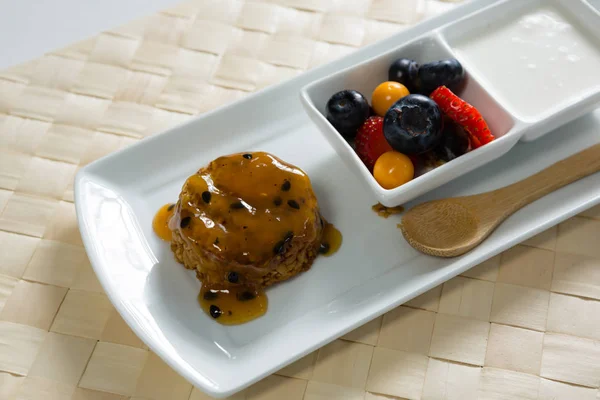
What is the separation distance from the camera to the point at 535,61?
2240mm

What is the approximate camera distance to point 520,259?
6.95ft

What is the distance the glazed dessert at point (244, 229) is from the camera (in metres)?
1.99

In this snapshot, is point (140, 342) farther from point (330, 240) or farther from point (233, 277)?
point (330, 240)

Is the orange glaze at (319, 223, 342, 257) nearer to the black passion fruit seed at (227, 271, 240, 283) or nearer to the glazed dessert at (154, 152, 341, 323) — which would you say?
the glazed dessert at (154, 152, 341, 323)

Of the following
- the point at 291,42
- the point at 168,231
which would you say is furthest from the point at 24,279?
the point at 291,42

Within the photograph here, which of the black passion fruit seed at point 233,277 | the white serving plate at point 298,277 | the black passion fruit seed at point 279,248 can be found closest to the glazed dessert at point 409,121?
the white serving plate at point 298,277

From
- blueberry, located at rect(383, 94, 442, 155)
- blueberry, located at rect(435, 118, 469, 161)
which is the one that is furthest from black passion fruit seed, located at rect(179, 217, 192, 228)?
blueberry, located at rect(435, 118, 469, 161)

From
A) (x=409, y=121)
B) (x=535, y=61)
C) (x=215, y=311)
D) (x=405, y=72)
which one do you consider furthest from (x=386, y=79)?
(x=215, y=311)

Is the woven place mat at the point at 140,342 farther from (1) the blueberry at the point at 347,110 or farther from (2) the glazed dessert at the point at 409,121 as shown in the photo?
(1) the blueberry at the point at 347,110

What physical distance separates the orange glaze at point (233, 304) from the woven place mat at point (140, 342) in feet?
0.60

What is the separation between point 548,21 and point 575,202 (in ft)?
2.08

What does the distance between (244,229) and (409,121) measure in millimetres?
555

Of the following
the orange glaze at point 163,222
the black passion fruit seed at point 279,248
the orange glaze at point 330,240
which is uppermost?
the black passion fruit seed at point 279,248

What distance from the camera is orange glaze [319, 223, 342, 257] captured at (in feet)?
7.00
